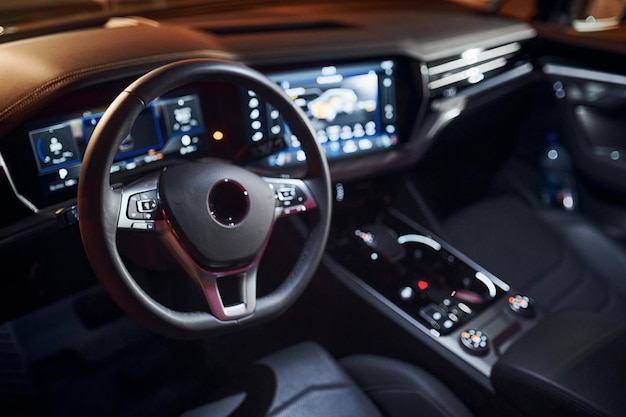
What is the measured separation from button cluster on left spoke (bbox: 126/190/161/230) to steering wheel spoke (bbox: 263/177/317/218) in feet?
0.75

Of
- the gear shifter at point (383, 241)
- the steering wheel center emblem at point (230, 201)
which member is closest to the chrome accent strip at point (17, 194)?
the steering wheel center emblem at point (230, 201)

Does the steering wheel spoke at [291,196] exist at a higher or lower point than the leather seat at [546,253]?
higher

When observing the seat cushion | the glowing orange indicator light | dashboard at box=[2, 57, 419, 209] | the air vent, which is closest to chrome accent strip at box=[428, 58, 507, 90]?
the air vent

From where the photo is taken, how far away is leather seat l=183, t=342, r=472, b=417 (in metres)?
1.24

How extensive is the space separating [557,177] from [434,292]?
1.13 metres

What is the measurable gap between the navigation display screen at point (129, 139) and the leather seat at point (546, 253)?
1107 mm

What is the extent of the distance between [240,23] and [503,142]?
4.20 feet

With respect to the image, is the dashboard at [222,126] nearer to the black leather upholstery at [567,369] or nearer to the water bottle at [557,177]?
the black leather upholstery at [567,369]

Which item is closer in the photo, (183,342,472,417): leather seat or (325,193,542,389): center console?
(183,342,472,417): leather seat

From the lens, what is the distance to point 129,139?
1.24 metres

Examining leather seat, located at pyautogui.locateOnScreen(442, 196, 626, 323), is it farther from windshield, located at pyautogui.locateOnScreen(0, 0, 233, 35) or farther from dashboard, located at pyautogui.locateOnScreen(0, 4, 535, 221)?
windshield, located at pyautogui.locateOnScreen(0, 0, 233, 35)

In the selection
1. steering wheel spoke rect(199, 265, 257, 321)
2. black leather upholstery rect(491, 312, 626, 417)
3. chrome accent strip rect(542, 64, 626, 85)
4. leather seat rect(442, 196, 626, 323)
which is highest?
chrome accent strip rect(542, 64, 626, 85)

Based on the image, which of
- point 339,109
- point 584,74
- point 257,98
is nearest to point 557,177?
point 584,74

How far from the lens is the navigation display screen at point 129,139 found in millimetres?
1153
